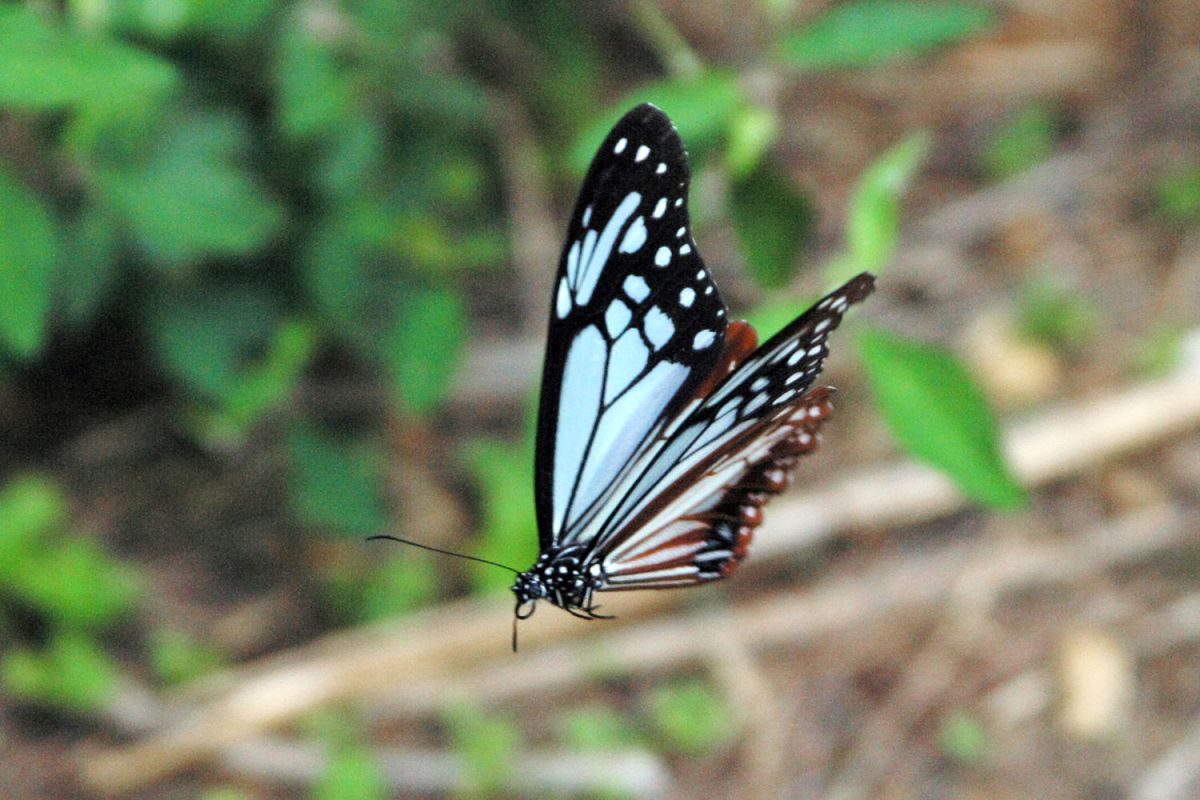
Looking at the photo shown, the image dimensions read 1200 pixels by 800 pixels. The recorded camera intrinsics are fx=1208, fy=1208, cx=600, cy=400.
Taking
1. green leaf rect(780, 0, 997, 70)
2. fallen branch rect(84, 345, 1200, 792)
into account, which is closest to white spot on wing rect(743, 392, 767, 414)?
green leaf rect(780, 0, 997, 70)

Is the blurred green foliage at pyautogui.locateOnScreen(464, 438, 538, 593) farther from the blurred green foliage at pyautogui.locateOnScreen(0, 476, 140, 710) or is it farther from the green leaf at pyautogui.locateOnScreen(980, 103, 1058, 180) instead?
the green leaf at pyautogui.locateOnScreen(980, 103, 1058, 180)

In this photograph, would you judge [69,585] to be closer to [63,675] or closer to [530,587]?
[63,675]

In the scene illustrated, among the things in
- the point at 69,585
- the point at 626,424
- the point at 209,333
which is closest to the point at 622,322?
the point at 626,424

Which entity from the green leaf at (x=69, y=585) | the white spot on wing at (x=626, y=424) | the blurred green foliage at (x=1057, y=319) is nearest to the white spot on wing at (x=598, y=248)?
the white spot on wing at (x=626, y=424)

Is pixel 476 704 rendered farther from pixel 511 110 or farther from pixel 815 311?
pixel 815 311

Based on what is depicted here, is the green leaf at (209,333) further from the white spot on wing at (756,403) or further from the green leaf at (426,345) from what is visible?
the white spot on wing at (756,403)

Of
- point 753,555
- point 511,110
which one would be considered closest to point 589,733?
point 753,555
